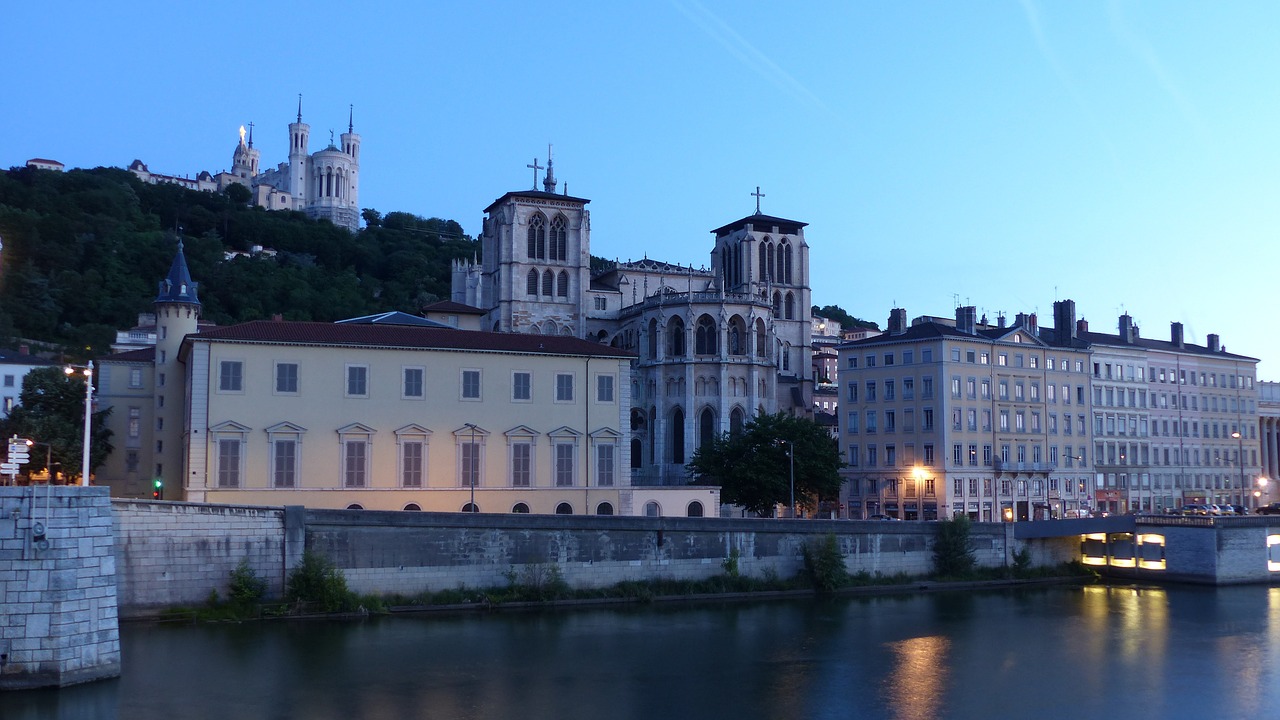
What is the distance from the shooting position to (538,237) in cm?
8906

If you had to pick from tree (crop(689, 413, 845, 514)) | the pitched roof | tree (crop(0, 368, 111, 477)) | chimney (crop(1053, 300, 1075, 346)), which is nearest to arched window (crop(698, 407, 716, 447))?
tree (crop(689, 413, 845, 514))

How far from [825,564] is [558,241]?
46287mm

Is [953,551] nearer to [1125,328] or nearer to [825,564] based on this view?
[825,564]

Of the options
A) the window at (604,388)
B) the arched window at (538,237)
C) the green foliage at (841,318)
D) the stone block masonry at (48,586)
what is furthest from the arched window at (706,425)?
the green foliage at (841,318)

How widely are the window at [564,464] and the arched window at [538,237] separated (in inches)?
1471

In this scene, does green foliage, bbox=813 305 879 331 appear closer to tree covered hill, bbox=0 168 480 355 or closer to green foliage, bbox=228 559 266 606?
tree covered hill, bbox=0 168 480 355

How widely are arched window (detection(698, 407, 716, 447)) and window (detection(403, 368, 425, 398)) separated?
3247 cm

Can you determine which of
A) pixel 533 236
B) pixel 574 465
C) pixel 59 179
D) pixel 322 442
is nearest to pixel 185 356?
pixel 322 442

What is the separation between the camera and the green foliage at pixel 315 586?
129 feet

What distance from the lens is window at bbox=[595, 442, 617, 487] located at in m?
53.2

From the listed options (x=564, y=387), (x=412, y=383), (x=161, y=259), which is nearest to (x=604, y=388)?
(x=564, y=387)

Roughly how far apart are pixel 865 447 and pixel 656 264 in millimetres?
28221

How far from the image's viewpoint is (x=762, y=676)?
109ft

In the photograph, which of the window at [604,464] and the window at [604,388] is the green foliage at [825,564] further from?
the window at [604,388]
